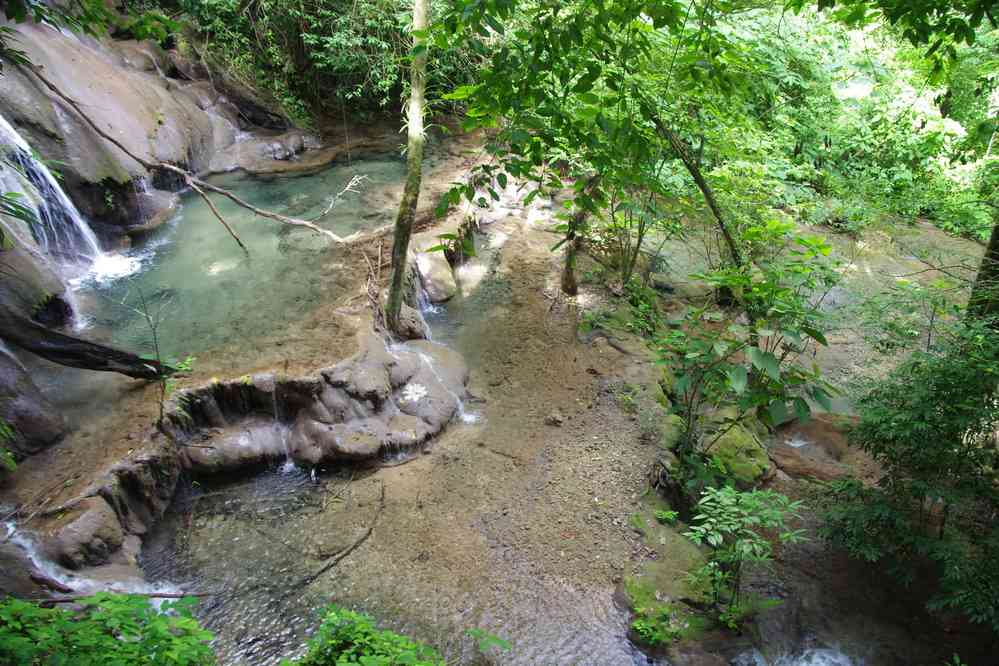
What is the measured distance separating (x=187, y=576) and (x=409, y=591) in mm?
1754

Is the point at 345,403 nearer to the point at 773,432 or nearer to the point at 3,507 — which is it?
the point at 3,507

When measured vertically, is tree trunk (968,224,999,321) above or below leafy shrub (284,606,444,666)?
above

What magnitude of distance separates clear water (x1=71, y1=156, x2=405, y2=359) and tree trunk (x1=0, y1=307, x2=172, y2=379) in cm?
60

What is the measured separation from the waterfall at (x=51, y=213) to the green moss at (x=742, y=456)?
27.5ft

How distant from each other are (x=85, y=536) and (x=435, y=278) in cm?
520

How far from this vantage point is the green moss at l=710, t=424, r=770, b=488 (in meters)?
5.71

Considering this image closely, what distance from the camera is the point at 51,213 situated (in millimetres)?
7625

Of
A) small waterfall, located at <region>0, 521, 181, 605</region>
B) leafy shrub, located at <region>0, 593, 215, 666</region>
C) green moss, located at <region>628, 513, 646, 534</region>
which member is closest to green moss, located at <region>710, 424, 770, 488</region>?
green moss, located at <region>628, 513, 646, 534</region>

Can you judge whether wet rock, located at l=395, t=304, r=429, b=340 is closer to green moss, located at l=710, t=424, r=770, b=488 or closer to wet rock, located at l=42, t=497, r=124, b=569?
wet rock, located at l=42, t=497, r=124, b=569

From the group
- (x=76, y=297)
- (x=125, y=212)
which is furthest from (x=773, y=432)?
(x=125, y=212)

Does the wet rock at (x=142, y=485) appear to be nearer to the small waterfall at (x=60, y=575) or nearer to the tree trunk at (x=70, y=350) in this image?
the small waterfall at (x=60, y=575)

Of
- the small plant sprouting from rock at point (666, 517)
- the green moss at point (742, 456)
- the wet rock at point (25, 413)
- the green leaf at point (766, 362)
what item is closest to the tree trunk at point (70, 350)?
the wet rock at point (25, 413)

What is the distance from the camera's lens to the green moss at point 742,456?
571cm

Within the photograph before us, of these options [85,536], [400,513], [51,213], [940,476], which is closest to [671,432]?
[940,476]
